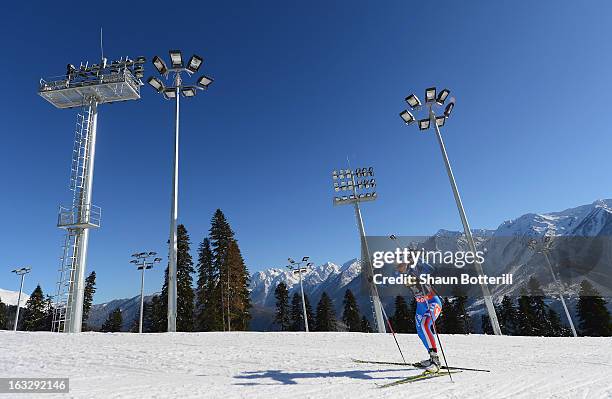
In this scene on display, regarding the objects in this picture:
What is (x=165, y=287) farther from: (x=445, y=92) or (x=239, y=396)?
(x=239, y=396)

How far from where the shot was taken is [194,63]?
20281mm

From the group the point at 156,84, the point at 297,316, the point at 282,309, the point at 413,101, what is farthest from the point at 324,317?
the point at 156,84

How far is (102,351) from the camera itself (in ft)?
28.2

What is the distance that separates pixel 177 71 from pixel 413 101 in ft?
46.3

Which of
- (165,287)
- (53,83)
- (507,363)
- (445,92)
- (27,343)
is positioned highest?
(53,83)

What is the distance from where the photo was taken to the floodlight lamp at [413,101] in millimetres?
22281

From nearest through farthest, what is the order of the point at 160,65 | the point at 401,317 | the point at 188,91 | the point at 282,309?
the point at 160,65, the point at 188,91, the point at 401,317, the point at 282,309

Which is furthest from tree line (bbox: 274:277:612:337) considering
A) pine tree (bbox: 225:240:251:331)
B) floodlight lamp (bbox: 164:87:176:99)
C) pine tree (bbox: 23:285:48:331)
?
floodlight lamp (bbox: 164:87:176:99)

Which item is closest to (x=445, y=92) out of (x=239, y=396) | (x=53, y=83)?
(x=239, y=396)

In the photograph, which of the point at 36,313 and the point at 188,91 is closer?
the point at 188,91

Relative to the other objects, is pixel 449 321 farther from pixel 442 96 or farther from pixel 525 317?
pixel 442 96

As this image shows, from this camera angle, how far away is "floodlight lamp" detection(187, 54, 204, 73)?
793 inches

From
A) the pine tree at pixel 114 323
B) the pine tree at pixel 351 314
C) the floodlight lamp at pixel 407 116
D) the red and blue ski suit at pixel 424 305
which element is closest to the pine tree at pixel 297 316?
the pine tree at pixel 351 314

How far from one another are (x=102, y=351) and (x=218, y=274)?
125ft
